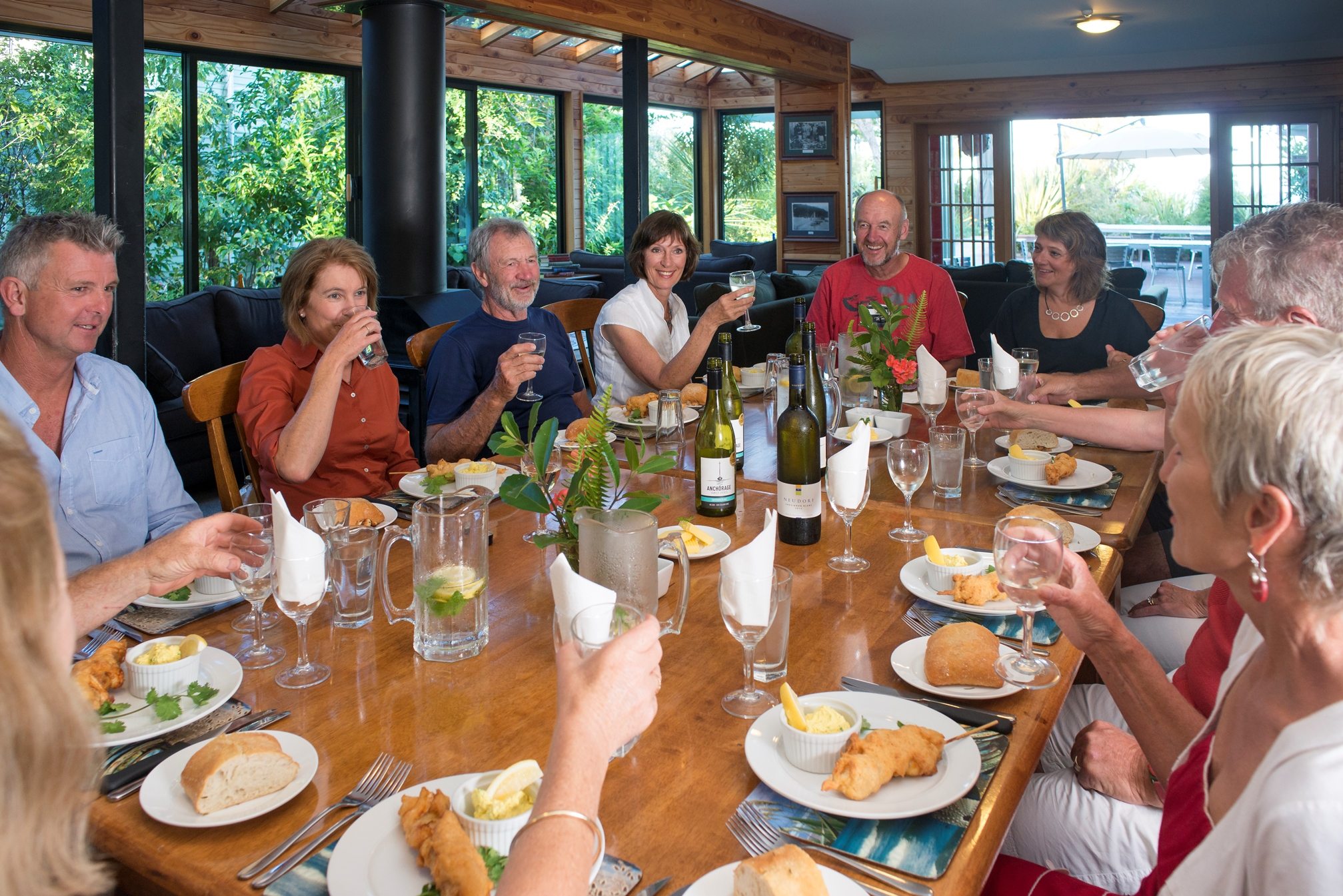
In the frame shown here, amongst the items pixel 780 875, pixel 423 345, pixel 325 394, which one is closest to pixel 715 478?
pixel 325 394

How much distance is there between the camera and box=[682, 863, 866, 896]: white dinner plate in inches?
35.8

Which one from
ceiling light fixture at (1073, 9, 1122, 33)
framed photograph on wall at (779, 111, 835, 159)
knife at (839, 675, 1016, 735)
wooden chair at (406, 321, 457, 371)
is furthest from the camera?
framed photograph on wall at (779, 111, 835, 159)

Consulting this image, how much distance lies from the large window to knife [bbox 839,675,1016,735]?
11946 millimetres

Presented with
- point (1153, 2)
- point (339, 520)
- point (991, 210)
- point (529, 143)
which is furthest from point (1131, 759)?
point (991, 210)

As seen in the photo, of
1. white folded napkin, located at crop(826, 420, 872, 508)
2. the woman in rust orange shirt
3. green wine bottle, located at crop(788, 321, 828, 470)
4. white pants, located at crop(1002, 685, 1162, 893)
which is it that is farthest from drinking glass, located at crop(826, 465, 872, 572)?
the woman in rust orange shirt

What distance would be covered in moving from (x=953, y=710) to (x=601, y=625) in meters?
0.48

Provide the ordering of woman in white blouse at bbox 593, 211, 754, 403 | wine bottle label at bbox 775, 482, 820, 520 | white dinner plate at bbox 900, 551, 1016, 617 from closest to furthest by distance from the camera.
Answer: white dinner plate at bbox 900, 551, 1016, 617, wine bottle label at bbox 775, 482, 820, 520, woman in white blouse at bbox 593, 211, 754, 403

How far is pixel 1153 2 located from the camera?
25.7 feet

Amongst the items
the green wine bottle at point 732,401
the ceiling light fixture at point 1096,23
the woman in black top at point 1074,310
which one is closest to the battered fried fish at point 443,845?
the green wine bottle at point 732,401

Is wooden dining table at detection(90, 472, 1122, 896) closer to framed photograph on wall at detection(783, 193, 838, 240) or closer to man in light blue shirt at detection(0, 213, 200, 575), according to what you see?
man in light blue shirt at detection(0, 213, 200, 575)

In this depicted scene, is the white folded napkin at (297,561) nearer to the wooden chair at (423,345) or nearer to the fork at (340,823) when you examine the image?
the fork at (340,823)

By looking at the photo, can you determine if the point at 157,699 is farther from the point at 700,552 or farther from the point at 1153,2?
the point at 1153,2

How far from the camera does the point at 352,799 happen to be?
1077mm

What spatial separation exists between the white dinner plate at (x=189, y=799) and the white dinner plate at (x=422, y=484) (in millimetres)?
969
